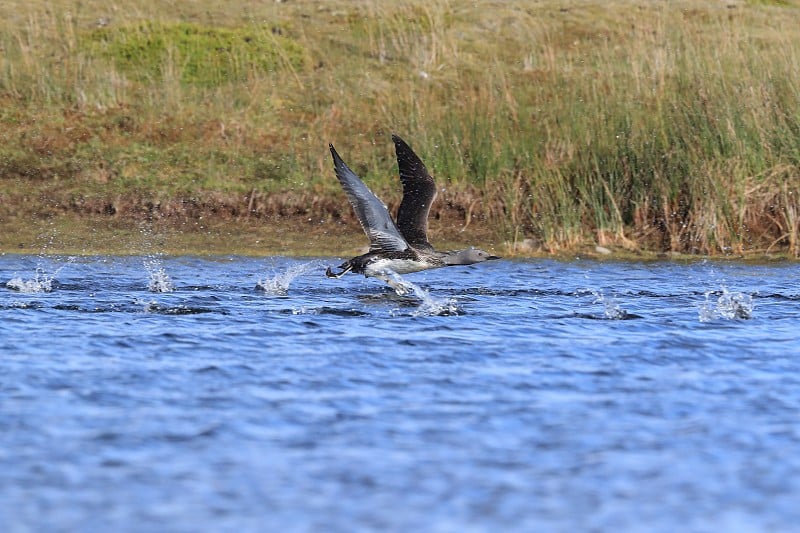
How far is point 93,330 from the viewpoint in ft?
32.2

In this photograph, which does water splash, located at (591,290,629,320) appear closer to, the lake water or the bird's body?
the lake water

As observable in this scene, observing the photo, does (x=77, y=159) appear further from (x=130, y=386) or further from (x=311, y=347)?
(x=130, y=386)

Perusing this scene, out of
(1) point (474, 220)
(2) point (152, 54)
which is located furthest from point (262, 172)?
(2) point (152, 54)

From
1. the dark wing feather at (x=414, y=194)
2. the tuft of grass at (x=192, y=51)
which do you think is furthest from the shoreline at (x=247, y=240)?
the tuft of grass at (x=192, y=51)

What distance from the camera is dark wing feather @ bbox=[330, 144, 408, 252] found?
11.5m

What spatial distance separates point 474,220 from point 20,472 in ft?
31.6

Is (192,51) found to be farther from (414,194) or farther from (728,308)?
(728,308)

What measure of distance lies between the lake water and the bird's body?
0.31 metres

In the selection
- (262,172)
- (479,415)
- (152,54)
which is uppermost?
(152,54)

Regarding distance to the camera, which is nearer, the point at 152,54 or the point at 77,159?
the point at 77,159

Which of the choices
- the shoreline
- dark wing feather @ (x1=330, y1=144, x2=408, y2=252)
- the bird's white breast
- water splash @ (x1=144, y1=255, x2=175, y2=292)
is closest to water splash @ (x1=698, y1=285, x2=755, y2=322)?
the bird's white breast

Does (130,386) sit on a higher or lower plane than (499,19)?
lower

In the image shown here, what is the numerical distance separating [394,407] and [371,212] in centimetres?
434

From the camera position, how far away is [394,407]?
7555 mm
